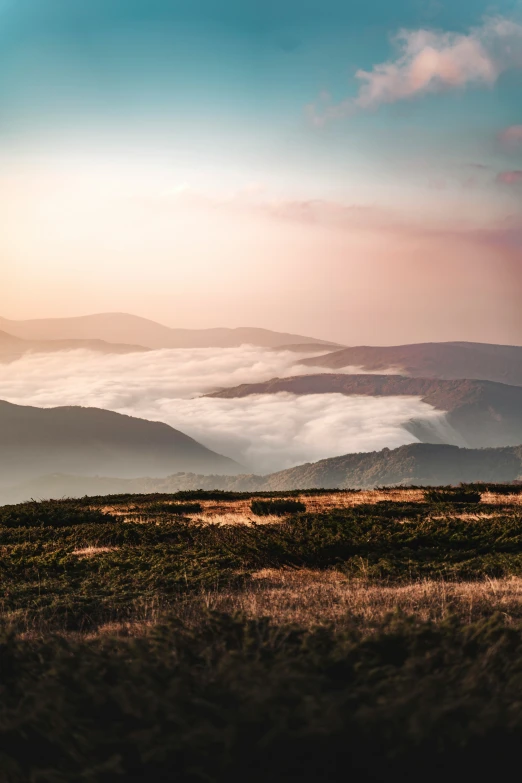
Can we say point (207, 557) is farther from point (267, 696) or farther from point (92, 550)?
point (267, 696)

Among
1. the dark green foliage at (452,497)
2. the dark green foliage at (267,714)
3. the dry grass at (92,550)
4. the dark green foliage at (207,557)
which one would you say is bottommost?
the dry grass at (92,550)

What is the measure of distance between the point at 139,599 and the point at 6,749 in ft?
23.5

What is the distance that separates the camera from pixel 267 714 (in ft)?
13.9

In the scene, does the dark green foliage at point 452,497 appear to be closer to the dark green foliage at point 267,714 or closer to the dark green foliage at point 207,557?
the dark green foliage at point 207,557

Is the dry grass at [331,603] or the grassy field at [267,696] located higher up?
the grassy field at [267,696]

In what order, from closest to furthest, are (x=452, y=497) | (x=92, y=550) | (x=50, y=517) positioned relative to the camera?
(x=92, y=550) < (x=50, y=517) < (x=452, y=497)

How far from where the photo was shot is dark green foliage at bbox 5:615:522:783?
3953 millimetres

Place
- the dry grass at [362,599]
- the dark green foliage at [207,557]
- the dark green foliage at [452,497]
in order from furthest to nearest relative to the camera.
A: the dark green foliage at [452,497] → the dark green foliage at [207,557] → the dry grass at [362,599]

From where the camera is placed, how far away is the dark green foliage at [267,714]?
156 inches

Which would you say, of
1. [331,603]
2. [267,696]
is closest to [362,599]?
[331,603]

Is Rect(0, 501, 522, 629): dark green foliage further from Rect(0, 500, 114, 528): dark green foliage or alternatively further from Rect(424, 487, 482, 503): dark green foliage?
Rect(424, 487, 482, 503): dark green foliage

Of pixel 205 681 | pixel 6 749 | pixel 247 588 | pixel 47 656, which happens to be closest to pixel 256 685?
pixel 205 681

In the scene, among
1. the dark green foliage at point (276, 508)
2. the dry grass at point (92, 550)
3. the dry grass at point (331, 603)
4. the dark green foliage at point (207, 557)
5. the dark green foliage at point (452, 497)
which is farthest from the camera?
the dark green foliage at point (452, 497)

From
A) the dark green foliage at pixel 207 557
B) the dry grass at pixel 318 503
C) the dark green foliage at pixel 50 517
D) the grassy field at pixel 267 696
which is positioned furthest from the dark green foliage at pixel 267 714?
the dark green foliage at pixel 50 517
